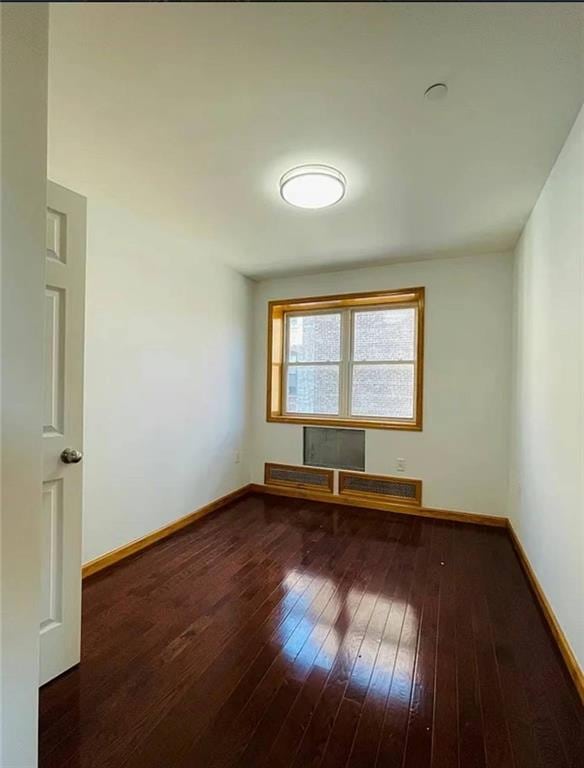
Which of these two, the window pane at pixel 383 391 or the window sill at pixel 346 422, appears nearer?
the window sill at pixel 346 422

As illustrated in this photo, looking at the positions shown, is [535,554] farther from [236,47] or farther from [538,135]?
[236,47]

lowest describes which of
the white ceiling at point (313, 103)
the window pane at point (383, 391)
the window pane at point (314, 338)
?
the window pane at point (383, 391)

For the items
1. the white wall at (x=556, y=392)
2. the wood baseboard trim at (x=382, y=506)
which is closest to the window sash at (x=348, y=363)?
the wood baseboard trim at (x=382, y=506)

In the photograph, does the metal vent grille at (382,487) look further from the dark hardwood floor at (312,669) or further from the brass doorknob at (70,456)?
the brass doorknob at (70,456)

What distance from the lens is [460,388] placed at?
3.49 metres

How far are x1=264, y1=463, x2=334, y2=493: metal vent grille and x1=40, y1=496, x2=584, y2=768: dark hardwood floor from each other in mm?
1291

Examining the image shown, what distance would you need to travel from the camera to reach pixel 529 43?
1292mm

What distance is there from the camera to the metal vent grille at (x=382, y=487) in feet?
11.9

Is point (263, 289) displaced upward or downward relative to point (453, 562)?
upward

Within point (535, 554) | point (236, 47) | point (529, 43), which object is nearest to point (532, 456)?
point (535, 554)

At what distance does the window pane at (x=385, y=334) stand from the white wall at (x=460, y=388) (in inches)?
8.8

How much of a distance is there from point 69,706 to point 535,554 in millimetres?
2519

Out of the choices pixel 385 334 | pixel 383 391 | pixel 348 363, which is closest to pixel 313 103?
pixel 385 334

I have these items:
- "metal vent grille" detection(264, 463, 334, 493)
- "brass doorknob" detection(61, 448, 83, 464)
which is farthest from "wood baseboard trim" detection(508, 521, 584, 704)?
"brass doorknob" detection(61, 448, 83, 464)
